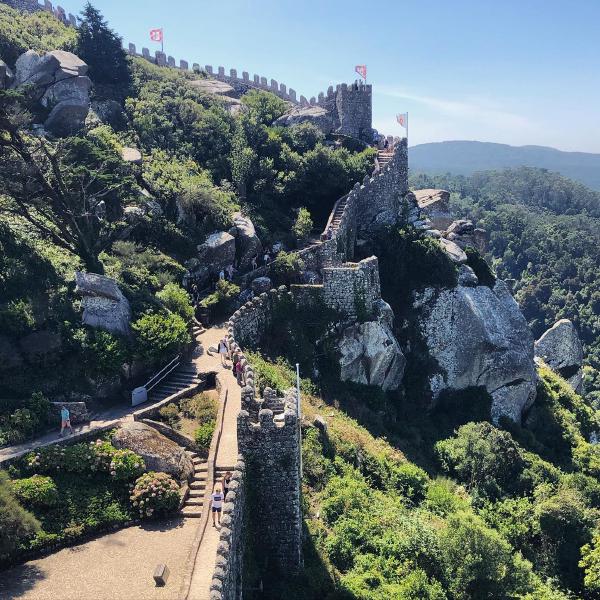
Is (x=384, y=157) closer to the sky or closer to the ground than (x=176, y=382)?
closer to the sky

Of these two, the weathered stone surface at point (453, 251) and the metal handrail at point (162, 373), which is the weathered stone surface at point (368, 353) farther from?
the metal handrail at point (162, 373)

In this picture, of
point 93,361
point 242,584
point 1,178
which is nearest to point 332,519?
→ point 242,584

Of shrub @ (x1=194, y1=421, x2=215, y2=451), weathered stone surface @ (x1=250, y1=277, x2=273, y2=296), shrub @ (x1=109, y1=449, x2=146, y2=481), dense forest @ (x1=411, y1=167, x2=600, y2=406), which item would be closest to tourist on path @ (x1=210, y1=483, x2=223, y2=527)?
shrub @ (x1=109, y1=449, x2=146, y2=481)

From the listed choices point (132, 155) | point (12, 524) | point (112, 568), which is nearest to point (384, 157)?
point (132, 155)

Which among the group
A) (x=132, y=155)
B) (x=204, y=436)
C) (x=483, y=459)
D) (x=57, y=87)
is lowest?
(x=483, y=459)

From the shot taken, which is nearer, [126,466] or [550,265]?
[126,466]

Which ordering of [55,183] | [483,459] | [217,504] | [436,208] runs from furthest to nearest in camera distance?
[436,208], [483,459], [55,183], [217,504]

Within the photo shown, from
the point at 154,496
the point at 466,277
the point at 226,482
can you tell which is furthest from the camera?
the point at 466,277

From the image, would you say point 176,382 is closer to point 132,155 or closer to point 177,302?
point 177,302

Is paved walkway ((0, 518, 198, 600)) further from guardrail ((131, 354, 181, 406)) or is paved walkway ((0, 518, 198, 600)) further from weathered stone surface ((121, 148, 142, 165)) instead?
weathered stone surface ((121, 148, 142, 165))
